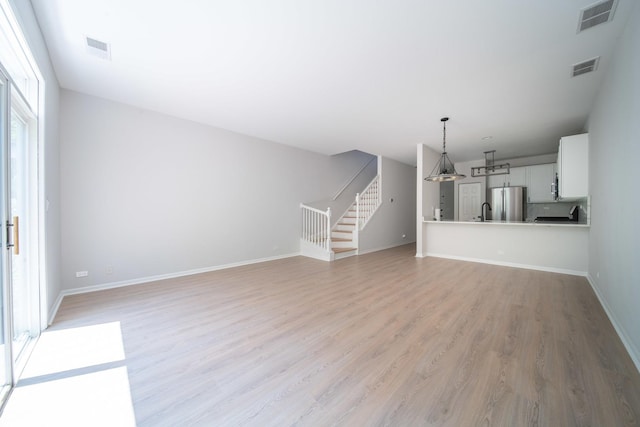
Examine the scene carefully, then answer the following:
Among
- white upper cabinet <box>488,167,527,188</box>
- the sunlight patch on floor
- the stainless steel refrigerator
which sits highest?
white upper cabinet <box>488,167,527,188</box>

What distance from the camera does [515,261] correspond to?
4910mm

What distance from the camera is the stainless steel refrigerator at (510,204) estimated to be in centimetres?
650

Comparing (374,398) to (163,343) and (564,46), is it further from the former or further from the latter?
(564,46)

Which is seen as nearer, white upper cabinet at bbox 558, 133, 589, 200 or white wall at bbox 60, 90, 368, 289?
white wall at bbox 60, 90, 368, 289

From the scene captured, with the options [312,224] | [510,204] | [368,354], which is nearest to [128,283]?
[368,354]

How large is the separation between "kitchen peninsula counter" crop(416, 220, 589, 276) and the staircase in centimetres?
156

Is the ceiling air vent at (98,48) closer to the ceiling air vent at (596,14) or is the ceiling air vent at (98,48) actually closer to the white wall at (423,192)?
the ceiling air vent at (596,14)

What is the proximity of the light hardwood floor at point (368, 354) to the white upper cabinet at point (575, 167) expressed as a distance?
4.97 ft

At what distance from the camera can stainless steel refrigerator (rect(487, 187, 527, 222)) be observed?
21.3ft

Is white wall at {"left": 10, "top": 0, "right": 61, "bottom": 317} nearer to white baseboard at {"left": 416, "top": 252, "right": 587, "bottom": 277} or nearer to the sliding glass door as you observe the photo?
the sliding glass door

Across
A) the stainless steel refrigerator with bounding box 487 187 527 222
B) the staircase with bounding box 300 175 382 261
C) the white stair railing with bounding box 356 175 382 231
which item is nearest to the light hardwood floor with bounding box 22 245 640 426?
the staircase with bounding box 300 175 382 261

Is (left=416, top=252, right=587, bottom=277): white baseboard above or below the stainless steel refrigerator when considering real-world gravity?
below

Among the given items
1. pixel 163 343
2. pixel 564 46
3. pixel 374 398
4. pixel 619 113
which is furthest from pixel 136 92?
pixel 619 113

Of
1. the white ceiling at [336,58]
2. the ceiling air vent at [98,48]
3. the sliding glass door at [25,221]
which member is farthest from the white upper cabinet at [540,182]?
the sliding glass door at [25,221]
